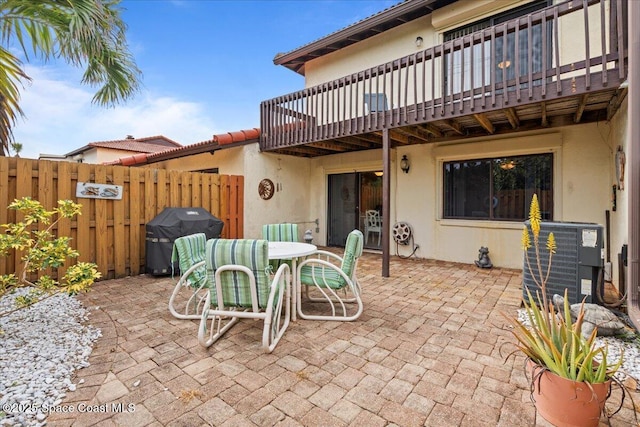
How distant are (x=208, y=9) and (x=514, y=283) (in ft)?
35.1

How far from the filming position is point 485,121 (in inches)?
204

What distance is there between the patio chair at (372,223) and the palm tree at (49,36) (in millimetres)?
6327

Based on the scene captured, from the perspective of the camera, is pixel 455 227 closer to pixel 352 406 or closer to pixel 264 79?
pixel 352 406

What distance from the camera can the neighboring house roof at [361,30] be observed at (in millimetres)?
6477

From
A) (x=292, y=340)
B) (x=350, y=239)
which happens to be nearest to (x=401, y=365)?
(x=292, y=340)

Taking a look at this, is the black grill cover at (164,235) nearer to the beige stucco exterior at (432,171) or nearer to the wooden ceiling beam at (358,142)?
the beige stucco exterior at (432,171)

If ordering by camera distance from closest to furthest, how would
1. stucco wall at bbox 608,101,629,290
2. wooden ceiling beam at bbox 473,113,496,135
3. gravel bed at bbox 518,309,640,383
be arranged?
1. gravel bed at bbox 518,309,640,383
2. stucco wall at bbox 608,101,629,290
3. wooden ceiling beam at bbox 473,113,496,135

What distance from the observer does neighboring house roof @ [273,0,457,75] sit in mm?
6477

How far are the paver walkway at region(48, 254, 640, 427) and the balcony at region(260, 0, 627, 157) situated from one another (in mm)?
3023

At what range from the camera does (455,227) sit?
6695mm

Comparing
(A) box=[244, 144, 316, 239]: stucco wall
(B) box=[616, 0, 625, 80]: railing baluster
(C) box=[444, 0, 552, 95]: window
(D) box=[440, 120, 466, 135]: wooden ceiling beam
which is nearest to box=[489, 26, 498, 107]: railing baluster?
(C) box=[444, 0, 552, 95]: window

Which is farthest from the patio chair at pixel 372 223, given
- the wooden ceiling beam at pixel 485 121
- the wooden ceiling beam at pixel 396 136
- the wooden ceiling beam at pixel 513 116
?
the wooden ceiling beam at pixel 513 116

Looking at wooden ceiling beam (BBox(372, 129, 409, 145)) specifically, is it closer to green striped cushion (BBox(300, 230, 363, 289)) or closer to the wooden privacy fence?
green striped cushion (BBox(300, 230, 363, 289))

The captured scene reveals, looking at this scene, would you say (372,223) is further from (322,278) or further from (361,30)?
(322,278)
